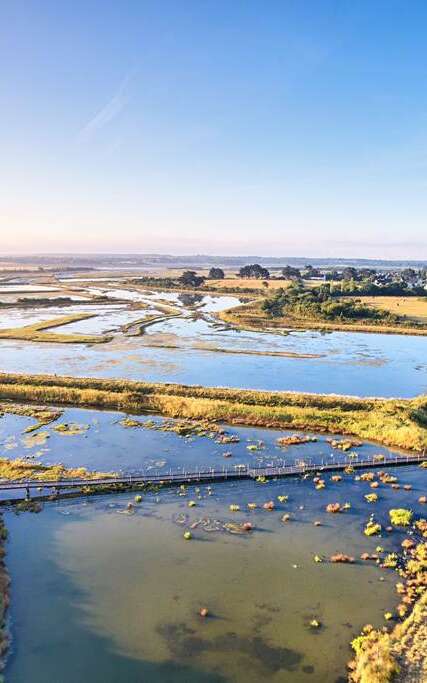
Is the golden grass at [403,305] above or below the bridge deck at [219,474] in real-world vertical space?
above

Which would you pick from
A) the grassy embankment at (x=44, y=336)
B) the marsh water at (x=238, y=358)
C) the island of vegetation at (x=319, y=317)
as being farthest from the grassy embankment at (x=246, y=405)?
the island of vegetation at (x=319, y=317)

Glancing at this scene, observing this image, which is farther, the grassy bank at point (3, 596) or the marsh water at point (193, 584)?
the grassy bank at point (3, 596)

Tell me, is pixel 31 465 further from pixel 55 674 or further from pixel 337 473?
pixel 337 473

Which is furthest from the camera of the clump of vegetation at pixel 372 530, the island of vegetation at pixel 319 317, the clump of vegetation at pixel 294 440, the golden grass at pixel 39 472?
the island of vegetation at pixel 319 317

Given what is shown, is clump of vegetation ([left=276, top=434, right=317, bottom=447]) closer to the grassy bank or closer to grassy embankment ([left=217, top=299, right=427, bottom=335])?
the grassy bank

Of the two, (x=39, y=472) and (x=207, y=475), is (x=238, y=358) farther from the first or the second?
(x=39, y=472)

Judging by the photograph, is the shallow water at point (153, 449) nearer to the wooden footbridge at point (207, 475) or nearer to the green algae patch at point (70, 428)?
the green algae patch at point (70, 428)

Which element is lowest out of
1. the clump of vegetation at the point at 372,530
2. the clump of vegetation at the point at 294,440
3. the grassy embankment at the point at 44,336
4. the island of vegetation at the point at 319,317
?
the clump of vegetation at the point at 372,530
